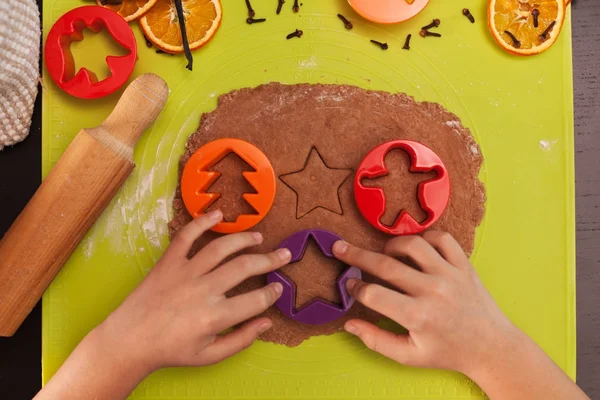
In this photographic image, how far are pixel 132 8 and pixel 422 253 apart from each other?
75 centimetres

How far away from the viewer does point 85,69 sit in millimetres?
982

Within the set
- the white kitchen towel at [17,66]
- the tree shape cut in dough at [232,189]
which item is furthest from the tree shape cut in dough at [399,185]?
the white kitchen towel at [17,66]

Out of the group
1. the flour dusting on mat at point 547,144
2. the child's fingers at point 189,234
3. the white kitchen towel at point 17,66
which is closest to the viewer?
the white kitchen towel at point 17,66

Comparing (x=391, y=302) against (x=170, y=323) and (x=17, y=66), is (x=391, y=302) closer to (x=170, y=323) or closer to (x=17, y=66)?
(x=170, y=323)

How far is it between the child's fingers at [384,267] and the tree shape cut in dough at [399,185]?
9cm

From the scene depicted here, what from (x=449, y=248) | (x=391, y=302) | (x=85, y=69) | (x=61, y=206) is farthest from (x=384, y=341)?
(x=85, y=69)

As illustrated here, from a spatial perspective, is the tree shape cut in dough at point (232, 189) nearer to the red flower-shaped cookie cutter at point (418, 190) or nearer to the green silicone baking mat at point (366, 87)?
the green silicone baking mat at point (366, 87)

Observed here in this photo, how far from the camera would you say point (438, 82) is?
104 cm

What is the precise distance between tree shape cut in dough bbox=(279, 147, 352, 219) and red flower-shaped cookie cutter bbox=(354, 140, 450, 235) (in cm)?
5

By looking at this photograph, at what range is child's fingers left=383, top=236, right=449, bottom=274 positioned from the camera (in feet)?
3.03

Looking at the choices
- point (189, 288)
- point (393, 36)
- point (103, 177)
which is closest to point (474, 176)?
point (393, 36)

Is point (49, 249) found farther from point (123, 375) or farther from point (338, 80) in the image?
point (338, 80)

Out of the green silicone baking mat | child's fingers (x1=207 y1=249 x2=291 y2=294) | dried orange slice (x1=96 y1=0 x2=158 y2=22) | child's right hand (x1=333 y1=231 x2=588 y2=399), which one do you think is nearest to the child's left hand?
child's fingers (x1=207 y1=249 x2=291 y2=294)

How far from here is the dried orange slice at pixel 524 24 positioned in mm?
1001
